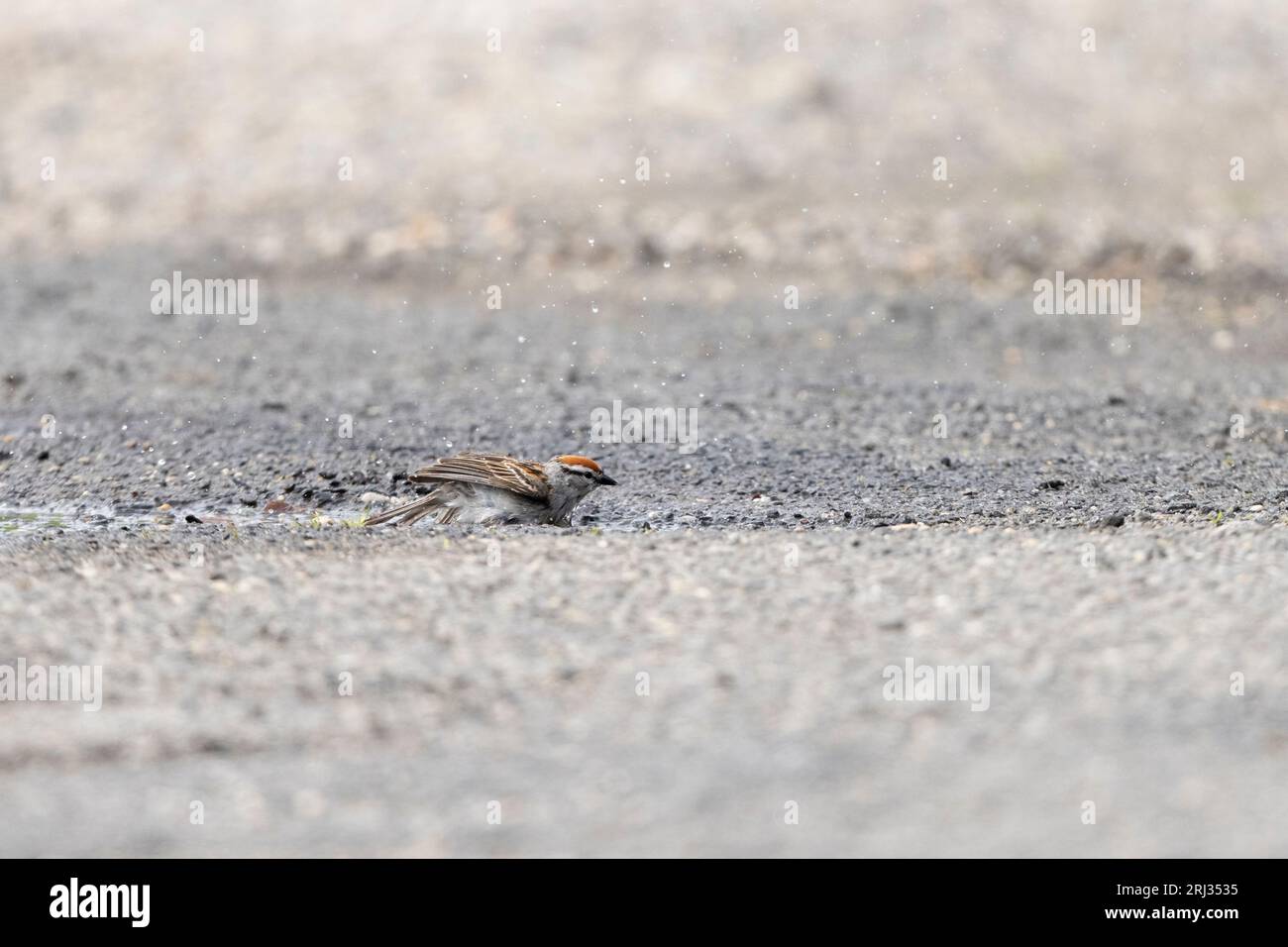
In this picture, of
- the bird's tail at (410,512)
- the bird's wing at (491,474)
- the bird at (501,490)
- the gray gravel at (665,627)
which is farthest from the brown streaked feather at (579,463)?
the bird's tail at (410,512)

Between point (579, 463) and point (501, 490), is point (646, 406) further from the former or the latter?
point (501, 490)

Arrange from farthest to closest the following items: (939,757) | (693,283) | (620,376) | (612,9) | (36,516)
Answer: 1. (612,9)
2. (693,283)
3. (620,376)
4. (36,516)
5. (939,757)

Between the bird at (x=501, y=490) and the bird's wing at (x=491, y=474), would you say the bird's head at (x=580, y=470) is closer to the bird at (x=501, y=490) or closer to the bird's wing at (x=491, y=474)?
the bird at (x=501, y=490)

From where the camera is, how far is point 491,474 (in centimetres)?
1038

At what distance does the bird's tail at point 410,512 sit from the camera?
10.6 meters

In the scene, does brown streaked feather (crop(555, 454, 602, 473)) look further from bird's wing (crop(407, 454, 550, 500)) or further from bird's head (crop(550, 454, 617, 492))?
bird's wing (crop(407, 454, 550, 500))

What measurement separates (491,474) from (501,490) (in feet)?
0.38

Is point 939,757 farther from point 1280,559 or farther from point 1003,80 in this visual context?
point 1003,80

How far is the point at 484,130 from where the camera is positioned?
83.1 ft

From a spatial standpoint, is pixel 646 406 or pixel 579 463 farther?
pixel 646 406

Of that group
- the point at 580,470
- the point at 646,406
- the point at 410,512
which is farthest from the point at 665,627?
the point at 646,406

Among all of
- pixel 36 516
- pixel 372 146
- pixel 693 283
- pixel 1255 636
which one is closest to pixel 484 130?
pixel 372 146

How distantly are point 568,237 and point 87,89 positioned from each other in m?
10.3

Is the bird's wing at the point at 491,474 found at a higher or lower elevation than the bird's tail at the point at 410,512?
higher
